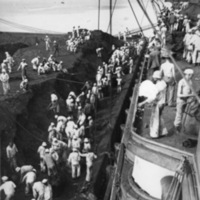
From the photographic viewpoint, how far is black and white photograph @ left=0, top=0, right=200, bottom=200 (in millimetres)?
6836

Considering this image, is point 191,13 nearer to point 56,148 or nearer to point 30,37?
point 56,148

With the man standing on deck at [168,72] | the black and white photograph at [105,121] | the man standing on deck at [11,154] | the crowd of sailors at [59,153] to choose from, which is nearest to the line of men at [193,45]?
the black and white photograph at [105,121]

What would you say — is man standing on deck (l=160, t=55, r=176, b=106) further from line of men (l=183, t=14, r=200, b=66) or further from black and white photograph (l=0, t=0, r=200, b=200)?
line of men (l=183, t=14, r=200, b=66)

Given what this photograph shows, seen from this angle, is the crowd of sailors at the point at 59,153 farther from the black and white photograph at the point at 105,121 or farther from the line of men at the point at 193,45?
the line of men at the point at 193,45

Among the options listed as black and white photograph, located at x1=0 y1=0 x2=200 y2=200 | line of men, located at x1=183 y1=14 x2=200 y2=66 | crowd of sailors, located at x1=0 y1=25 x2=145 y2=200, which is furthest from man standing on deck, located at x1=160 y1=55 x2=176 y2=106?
crowd of sailors, located at x1=0 y1=25 x2=145 y2=200

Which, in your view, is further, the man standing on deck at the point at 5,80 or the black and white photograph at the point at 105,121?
the man standing on deck at the point at 5,80

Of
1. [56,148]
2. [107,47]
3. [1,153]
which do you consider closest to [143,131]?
[56,148]

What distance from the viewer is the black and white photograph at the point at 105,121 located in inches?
269

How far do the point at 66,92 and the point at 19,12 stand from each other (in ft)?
76.7

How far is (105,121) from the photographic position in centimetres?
1767

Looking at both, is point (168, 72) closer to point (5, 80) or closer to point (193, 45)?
point (193, 45)

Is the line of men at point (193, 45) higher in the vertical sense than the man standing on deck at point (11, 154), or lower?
higher

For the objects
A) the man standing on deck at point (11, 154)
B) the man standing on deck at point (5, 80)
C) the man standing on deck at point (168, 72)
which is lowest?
the man standing on deck at point (11, 154)

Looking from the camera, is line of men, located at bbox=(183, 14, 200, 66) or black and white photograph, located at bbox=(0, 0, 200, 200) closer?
black and white photograph, located at bbox=(0, 0, 200, 200)
